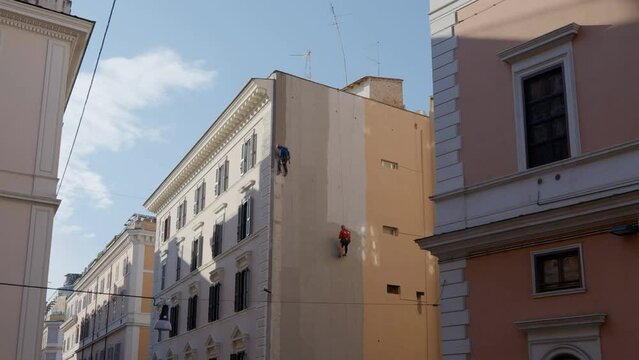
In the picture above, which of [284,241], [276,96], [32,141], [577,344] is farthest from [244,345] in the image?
[577,344]

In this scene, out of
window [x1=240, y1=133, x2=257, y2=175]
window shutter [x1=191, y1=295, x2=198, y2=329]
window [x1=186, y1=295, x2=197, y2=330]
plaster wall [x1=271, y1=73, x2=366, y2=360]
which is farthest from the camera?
window [x1=186, y1=295, x2=197, y2=330]

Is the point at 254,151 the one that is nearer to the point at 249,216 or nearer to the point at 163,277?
the point at 249,216

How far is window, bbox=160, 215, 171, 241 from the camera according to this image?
139 ft

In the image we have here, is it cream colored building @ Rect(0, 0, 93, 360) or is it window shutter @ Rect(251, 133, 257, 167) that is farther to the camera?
window shutter @ Rect(251, 133, 257, 167)

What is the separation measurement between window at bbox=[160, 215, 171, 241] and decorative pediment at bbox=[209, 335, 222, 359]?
1071cm

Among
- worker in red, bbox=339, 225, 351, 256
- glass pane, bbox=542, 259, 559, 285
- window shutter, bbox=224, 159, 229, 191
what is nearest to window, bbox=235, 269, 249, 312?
worker in red, bbox=339, 225, 351, 256

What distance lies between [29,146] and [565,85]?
1362cm

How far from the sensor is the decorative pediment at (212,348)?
3135 centimetres

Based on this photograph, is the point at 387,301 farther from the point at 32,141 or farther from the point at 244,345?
the point at 32,141

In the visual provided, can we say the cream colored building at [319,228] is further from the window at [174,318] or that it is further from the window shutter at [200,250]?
the window at [174,318]

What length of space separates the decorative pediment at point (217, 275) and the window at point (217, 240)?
79cm

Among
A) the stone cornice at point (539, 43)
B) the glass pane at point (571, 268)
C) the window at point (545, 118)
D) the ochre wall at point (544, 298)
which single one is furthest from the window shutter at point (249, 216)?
the glass pane at point (571, 268)

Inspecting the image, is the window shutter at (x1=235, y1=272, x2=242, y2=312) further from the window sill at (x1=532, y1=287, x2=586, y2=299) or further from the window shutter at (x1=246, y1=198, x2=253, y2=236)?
the window sill at (x1=532, y1=287, x2=586, y2=299)

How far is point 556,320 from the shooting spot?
43.9 ft
